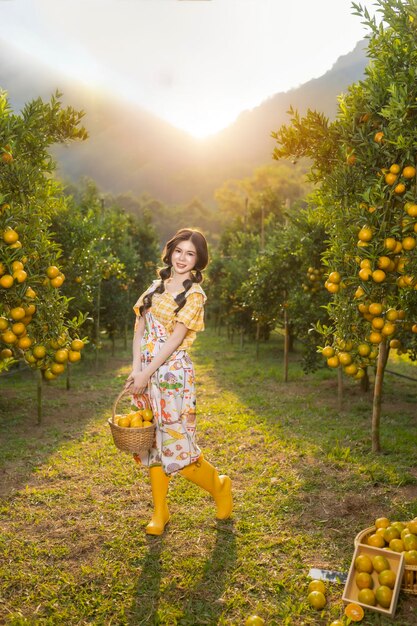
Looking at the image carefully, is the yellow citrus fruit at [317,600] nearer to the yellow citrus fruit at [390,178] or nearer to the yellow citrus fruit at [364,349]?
the yellow citrus fruit at [364,349]

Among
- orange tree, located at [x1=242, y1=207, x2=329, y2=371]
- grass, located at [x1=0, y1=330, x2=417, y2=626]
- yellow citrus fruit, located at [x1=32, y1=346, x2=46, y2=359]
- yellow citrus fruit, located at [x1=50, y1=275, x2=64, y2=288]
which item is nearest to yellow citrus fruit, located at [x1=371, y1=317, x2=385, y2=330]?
grass, located at [x1=0, y1=330, x2=417, y2=626]

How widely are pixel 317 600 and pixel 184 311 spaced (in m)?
2.13

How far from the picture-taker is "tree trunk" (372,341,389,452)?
5.55 metres

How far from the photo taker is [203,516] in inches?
177

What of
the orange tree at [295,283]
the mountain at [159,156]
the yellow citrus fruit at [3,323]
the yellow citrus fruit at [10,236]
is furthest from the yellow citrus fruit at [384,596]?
the mountain at [159,156]

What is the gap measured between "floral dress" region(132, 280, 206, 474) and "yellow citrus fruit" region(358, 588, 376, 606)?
4.82ft

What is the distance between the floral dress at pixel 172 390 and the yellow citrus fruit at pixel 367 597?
1468mm

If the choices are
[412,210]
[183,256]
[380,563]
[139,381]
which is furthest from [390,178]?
[380,563]

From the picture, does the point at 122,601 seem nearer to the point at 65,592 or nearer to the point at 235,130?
the point at 65,592

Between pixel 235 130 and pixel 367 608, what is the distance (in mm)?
116492

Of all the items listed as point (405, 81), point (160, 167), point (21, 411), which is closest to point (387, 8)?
point (405, 81)

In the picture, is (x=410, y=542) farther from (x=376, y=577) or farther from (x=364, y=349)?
(x=364, y=349)

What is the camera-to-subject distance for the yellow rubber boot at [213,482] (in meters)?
4.14

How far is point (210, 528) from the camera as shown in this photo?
4.31 meters
